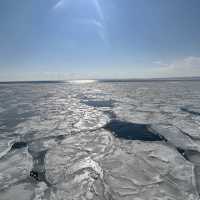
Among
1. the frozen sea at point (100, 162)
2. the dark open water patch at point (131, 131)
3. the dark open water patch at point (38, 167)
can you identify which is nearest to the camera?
the frozen sea at point (100, 162)

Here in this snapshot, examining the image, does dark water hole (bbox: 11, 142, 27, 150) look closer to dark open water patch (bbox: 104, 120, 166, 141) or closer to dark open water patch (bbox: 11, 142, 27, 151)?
dark open water patch (bbox: 11, 142, 27, 151)

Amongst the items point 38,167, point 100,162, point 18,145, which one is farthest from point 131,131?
point 18,145

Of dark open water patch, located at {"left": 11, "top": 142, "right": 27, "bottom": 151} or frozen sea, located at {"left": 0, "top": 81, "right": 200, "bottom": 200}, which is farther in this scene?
dark open water patch, located at {"left": 11, "top": 142, "right": 27, "bottom": 151}

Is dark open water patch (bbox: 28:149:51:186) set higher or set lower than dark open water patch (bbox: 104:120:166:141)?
higher

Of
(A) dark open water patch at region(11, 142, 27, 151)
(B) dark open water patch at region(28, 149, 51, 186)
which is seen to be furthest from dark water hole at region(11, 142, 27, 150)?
(B) dark open water patch at region(28, 149, 51, 186)

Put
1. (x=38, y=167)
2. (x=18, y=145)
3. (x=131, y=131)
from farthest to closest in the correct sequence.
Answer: (x=131, y=131) → (x=18, y=145) → (x=38, y=167)

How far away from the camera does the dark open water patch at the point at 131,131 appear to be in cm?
481

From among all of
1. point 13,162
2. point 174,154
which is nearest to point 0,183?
point 13,162

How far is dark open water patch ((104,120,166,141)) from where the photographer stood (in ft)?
15.8


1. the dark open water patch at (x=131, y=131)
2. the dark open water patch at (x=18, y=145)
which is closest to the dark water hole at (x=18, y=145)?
the dark open water patch at (x=18, y=145)

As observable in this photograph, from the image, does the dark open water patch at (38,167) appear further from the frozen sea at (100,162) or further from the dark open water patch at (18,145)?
the dark open water patch at (18,145)

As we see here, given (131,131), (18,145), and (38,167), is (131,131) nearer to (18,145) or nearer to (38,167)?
(38,167)

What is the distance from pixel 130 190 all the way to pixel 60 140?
8.22ft

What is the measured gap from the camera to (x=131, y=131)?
5371 mm
